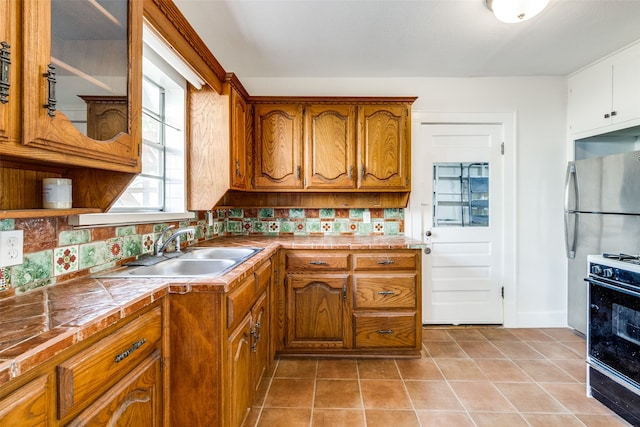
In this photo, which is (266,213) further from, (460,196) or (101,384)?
(101,384)

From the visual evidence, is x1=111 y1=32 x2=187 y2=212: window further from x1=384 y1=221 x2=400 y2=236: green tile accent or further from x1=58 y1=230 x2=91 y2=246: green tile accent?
x1=384 y1=221 x2=400 y2=236: green tile accent

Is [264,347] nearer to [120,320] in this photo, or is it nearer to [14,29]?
[120,320]

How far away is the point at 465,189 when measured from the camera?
3041 mm

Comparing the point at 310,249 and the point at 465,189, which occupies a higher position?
the point at 465,189

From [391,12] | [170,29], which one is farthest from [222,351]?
[391,12]

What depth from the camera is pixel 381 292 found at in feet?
7.92

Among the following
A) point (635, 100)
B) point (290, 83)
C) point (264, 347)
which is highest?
point (290, 83)

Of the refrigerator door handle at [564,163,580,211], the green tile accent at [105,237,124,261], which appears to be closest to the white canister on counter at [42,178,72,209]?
the green tile accent at [105,237,124,261]

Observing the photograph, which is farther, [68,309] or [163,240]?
[163,240]

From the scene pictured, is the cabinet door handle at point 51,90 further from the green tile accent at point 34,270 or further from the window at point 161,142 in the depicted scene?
the window at point 161,142

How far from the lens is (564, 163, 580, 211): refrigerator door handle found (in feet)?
8.93

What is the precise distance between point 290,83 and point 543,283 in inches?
121

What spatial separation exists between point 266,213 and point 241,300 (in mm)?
1632

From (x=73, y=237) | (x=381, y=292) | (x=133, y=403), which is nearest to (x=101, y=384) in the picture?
(x=133, y=403)
